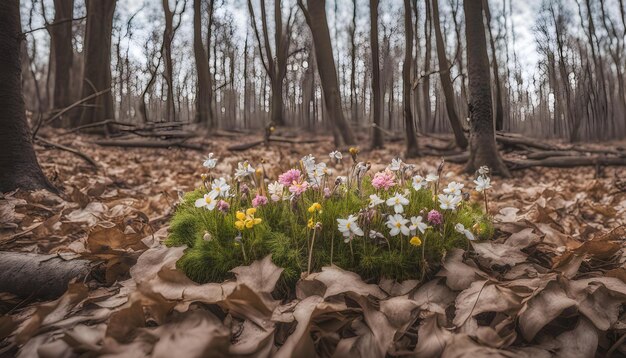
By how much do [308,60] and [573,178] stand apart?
1663 centimetres

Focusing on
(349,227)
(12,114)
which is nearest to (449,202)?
(349,227)

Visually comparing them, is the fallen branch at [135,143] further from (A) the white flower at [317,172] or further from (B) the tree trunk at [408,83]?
(A) the white flower at [317,172]

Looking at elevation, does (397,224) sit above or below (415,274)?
above

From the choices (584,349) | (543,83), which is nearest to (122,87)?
(584,349)

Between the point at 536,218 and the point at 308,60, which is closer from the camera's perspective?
the point at 536,218

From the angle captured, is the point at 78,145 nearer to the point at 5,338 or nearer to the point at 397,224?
the point at 5,338

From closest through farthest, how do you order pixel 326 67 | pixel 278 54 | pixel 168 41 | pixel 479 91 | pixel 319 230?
pixel 319 230 < pixel 479 91 < pixel 326 67 < pixel 168 41 < pixel 278 54

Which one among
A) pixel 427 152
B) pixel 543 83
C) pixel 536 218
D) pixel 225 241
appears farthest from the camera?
pixel 543 83

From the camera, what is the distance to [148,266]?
129cm

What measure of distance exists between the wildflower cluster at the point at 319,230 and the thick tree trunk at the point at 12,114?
1.68m

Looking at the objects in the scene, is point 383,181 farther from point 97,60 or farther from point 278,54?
point 278,54

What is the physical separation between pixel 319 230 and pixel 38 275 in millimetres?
1086

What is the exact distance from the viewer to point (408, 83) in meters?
6.38

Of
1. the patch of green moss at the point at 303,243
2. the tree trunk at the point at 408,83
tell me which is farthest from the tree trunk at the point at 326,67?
the patch of green moss at the point at 303,243
